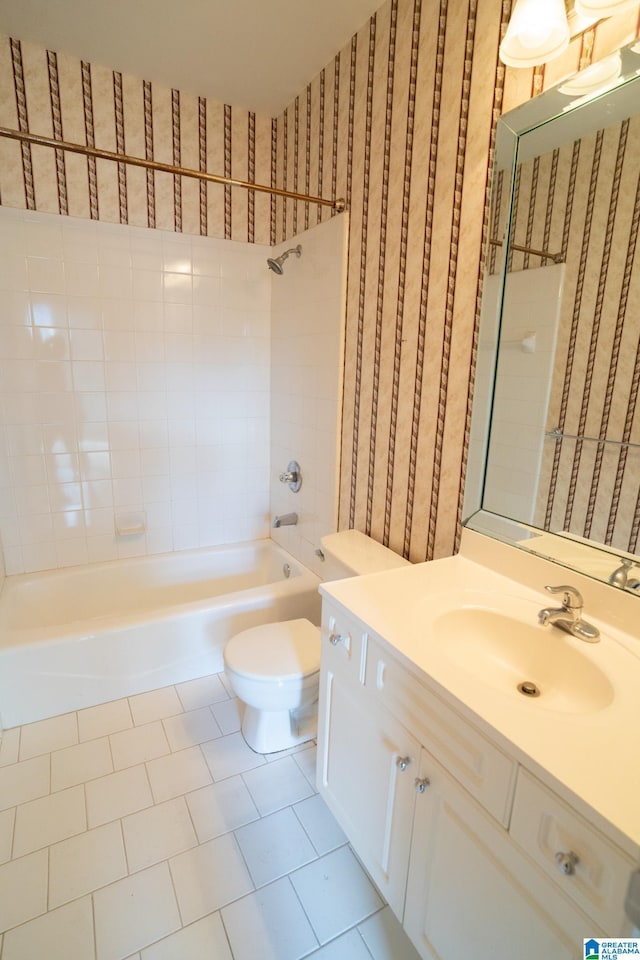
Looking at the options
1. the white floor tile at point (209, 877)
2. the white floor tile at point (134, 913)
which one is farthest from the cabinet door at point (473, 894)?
the white floor tile at point (134, 913)

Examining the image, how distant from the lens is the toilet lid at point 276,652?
164cm

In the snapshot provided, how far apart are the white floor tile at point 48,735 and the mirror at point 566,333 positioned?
5.75 ft

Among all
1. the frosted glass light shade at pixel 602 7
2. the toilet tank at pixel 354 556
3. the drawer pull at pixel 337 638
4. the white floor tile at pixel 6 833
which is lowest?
the white floor tile at pixel 6 833

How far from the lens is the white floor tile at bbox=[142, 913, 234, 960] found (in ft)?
3.80

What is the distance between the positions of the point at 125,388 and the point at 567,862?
250 cm

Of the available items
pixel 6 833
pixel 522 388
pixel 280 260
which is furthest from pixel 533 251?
pixel 6 833

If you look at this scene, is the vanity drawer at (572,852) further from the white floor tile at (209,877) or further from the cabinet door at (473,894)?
the white floor tile at (209,877)

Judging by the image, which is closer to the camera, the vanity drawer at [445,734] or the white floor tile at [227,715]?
the vanity drawer at [445,734]

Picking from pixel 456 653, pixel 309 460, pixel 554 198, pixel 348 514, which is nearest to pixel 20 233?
pixel 309 460

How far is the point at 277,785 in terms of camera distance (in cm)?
165

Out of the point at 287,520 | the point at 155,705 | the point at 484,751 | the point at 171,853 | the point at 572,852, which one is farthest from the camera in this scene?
the point at 287,520

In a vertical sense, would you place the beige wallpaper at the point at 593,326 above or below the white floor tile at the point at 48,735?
above

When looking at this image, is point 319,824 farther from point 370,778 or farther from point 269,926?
point 370,778

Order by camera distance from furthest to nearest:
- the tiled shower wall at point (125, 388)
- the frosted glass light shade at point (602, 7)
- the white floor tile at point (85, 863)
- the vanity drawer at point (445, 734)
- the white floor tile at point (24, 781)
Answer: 1. the tiled shower wall at point (125, 388)
2. the white floor tile at point (24, 781)
3. the white floor tile at point (85, 863)
4. the frosted glass light shade at point (602, 7)
5. the vanity drawer at point (445, 734)
